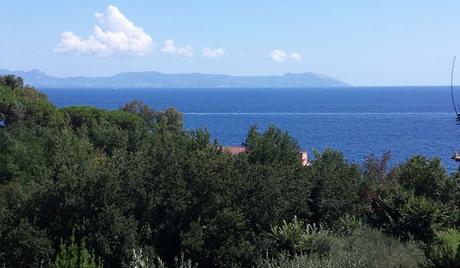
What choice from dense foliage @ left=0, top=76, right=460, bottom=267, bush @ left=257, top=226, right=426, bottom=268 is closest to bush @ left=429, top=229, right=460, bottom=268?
dense foliage @ left=0, top=76, right=460, bottom=267

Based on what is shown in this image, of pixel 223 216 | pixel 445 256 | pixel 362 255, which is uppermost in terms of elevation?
pixel 445 256

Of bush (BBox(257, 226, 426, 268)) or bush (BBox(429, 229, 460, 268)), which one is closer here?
bush (BBox(429, 229, 460, 268))

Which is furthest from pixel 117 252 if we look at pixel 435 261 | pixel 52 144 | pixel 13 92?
pixel 13 92

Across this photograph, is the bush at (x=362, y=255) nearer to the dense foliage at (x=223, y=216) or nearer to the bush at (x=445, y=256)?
the dense foliage at (x=223, y=216)

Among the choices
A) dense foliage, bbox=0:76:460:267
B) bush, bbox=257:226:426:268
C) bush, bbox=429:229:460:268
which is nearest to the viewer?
bush, bbox=429:229:460:268

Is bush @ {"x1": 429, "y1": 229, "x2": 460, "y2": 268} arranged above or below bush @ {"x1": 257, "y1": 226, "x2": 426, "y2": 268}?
above

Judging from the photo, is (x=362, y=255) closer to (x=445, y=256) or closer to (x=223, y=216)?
(x=445, y=256)

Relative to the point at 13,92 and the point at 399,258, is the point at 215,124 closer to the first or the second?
the point at 13,92

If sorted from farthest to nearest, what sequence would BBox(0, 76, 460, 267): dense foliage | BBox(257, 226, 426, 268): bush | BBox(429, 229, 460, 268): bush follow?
BBox(0, 76, 460, 267): dense foliage
BBox(257, 226, 426, 268): bush
BBox(429, 229, 460, 268): bush

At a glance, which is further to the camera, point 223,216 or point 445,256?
point 223,216

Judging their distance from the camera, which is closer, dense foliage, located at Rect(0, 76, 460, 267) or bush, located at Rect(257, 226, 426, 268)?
bush, located at Rect(257, 226, 426, 268)

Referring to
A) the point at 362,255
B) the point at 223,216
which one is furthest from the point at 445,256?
the point at 223,216

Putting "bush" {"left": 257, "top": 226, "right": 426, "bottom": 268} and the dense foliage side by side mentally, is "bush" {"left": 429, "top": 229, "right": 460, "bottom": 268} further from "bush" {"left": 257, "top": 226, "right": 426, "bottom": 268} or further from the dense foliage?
"bush" {"left": 257, "top": 226, "right": 426, "bottom": 268}

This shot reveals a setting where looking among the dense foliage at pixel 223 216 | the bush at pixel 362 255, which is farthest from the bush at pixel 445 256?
the bush at pixel 362 255
